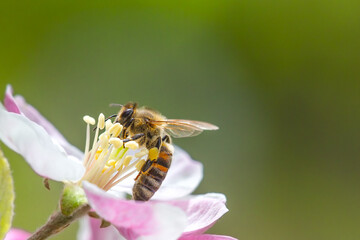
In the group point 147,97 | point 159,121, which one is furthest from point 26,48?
point 159,121

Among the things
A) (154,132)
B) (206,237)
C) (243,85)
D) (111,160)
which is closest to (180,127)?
(154,132)

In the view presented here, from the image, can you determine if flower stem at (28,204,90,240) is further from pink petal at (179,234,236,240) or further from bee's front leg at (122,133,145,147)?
bee's front leg at (122,133,145,147)

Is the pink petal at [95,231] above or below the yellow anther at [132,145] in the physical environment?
below

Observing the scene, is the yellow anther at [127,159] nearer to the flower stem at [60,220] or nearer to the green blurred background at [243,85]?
the flower stem at [60,220]

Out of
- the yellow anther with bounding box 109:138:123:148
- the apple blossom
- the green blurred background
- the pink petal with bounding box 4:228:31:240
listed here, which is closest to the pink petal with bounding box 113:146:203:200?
the apple blossom

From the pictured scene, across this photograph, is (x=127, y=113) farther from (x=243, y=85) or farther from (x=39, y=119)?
(x=243, y=85)

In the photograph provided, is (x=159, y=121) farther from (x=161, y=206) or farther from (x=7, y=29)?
(x=7, y=29)

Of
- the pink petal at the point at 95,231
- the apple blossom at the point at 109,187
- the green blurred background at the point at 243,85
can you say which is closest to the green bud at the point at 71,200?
the apple blossom at the point at 109,187
